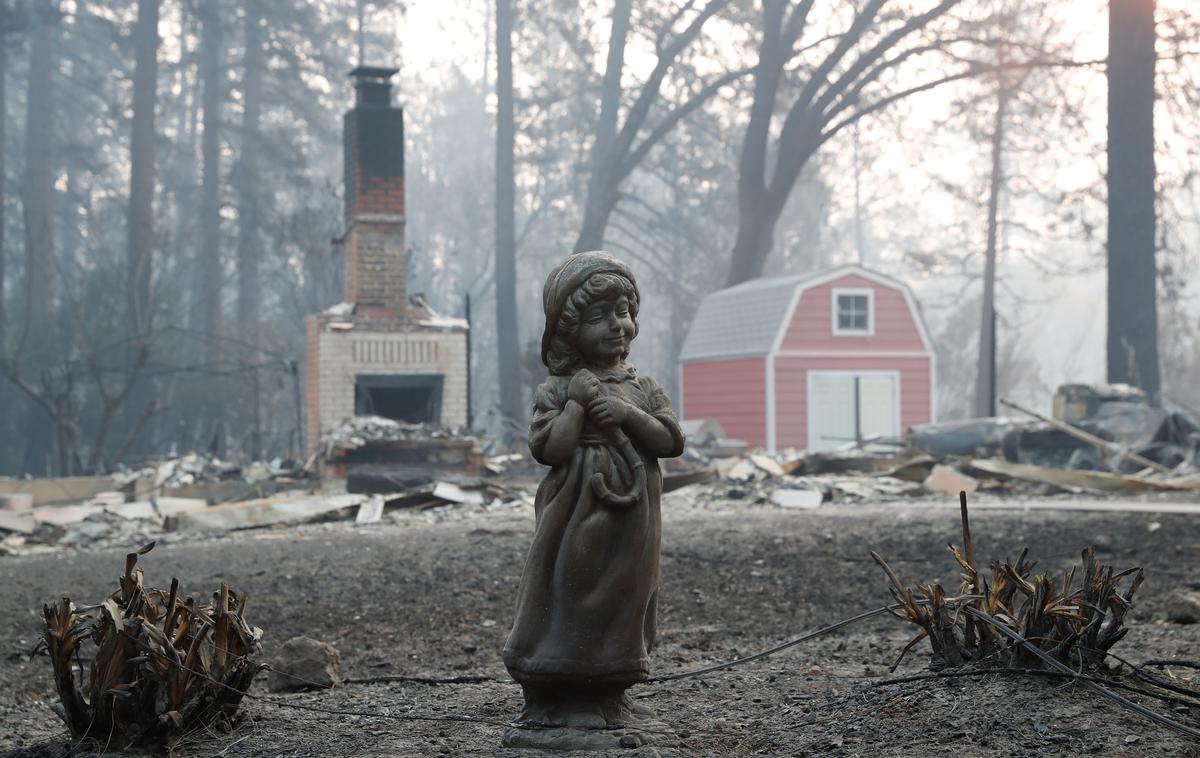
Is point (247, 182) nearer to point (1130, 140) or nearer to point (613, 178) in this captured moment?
point (613, 178)

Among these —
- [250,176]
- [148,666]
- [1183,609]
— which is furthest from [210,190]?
[148,666]

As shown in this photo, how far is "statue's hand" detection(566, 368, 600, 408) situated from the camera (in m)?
4.96

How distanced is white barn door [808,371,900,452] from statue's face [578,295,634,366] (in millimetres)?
24329

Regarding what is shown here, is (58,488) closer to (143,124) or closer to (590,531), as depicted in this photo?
(590,531)

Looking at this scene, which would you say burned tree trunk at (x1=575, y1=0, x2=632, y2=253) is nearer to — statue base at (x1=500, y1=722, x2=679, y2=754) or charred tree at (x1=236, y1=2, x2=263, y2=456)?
charred tree at (x1=236, y1=2, x2=263, y2=456)

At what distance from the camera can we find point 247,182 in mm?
38469

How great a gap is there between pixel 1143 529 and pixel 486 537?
532 cm

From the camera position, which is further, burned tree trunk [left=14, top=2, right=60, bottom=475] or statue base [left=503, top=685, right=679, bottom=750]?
burned tree trunk [left=14, top=2, right=60, bottom=475]

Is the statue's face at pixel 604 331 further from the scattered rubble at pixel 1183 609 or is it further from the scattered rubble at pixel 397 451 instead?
the scattered rubble at pixel 397 451

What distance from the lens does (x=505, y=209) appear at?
35188 mm

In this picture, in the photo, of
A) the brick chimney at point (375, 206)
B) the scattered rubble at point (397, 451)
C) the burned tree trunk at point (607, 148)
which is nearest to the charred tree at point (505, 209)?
the burned tree trunk at point (607, 148)

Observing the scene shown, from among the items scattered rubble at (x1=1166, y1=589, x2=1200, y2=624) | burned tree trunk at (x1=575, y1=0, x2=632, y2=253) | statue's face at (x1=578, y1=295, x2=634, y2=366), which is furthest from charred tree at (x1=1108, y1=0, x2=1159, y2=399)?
A: statue's face at (x1=578, y1=295, x2=634, y2=366)

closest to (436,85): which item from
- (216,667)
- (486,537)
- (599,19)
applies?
(599,19)

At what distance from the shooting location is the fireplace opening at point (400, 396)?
66.2ft
